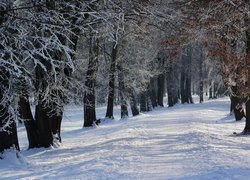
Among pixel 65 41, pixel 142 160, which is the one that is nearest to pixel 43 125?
pixel 65 41

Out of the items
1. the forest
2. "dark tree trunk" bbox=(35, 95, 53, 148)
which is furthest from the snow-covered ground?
the forest

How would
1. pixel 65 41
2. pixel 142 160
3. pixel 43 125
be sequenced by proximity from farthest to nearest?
pixel 43 125 < pixel 65 41 < pixel 142 160

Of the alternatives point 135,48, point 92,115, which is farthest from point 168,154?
point 135,48

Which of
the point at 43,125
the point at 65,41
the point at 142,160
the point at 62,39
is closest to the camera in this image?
the point at 142,160

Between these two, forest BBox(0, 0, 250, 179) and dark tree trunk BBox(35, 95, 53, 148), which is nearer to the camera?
forest BBox(0, 0, 250, 179)

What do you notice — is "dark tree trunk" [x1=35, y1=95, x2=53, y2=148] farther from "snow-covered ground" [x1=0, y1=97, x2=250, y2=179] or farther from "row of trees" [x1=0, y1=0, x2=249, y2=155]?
A: "snow-covered ground" [x1=0, y1=97, x2=250, y2=179]

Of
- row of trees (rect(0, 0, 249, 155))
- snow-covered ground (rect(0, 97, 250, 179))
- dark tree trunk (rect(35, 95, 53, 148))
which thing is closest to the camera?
snow-covered ground (rect(0, 97, 250, 179))

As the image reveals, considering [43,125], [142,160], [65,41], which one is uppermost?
[65,41]

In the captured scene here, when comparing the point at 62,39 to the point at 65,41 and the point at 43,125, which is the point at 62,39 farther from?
the point at 43,125

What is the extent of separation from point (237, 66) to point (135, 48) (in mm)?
18493

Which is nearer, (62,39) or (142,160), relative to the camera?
(142,160)

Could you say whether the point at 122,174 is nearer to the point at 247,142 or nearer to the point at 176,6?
the point at 247,142

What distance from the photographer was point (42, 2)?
31.2 feet

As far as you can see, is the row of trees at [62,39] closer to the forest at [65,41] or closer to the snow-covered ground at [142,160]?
the forest at [65,41]
